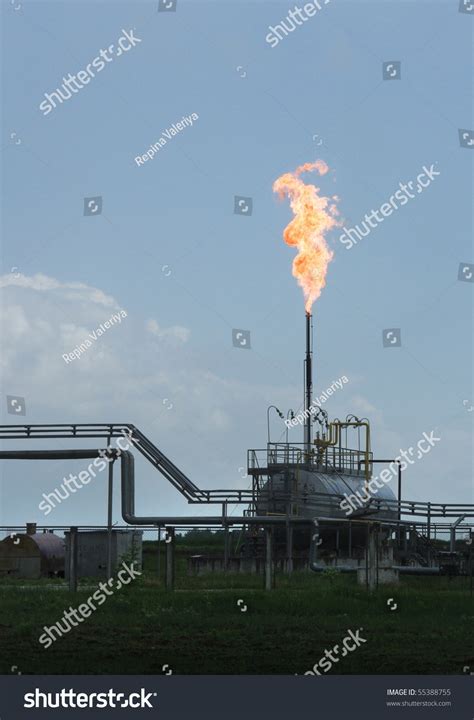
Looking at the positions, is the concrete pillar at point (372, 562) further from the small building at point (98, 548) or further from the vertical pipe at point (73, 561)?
the small building at point (98, 548)

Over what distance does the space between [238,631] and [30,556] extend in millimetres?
21597

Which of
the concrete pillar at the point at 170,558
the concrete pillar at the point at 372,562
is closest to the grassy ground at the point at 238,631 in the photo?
the concrete pillar at the point at 372,562

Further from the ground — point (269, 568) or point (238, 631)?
point (269, 568)

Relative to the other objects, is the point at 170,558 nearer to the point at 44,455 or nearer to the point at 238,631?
the point at 44,455

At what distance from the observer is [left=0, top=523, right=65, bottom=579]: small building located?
4584 cm

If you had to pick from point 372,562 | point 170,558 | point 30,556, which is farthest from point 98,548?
point 372,562

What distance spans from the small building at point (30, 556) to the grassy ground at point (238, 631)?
12.9 meters

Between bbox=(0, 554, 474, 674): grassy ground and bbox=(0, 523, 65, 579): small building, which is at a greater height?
bbox=(0, 523, 65, 579): small building

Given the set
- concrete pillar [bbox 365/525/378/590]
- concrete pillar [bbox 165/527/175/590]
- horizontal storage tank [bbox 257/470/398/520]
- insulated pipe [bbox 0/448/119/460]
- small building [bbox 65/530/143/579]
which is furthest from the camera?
horizontal storage tank [bbox 257/470/398/520]

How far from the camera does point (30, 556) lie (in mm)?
45938

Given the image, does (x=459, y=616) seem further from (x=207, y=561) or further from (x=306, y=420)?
(x=306, y=420)

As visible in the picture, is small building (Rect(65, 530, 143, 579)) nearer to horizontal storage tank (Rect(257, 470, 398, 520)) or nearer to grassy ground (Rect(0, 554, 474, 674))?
grassy ground (Rect(0, 554, 474, 674))

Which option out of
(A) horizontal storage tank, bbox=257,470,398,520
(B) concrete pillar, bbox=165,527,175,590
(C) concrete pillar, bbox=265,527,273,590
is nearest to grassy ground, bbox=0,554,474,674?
(C) concrete pillar, bbox=265,527,273,590

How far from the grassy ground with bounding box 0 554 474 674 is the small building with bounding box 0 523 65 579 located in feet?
42.3
